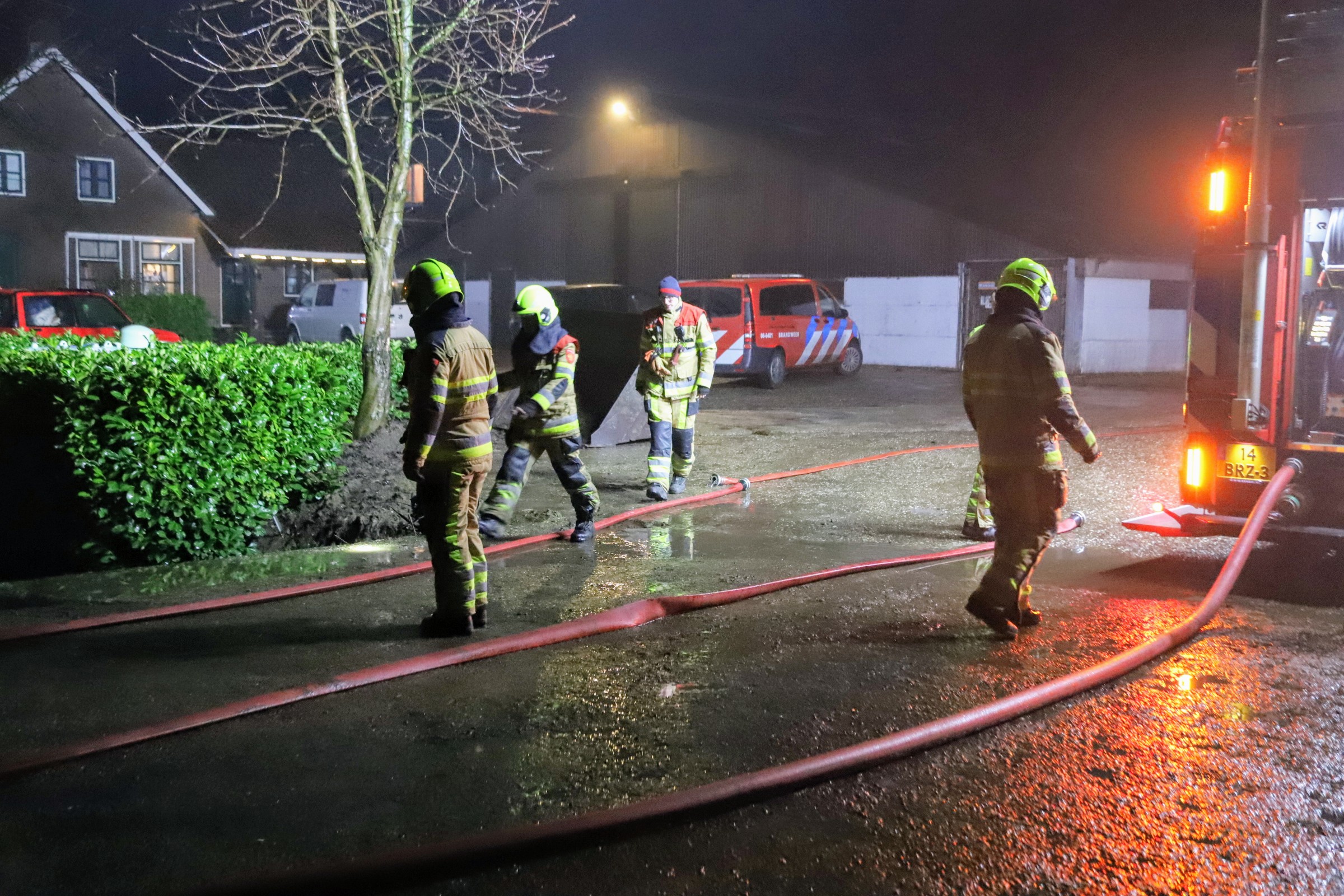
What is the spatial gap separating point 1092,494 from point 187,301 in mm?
23216

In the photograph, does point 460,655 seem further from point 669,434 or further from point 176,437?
point 669,434

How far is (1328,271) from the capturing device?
6.32m

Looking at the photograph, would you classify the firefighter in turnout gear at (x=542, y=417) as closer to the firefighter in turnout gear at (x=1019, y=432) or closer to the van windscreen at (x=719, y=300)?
the firefighter in turnout gear at (x=1019, y=432)

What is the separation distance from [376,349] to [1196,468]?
21.4 ft

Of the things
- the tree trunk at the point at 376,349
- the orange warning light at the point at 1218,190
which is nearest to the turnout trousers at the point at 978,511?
the orange warning light at the point at 1218,190

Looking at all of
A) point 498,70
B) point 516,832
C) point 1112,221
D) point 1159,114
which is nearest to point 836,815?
point 516,832

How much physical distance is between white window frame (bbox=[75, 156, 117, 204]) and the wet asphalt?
87.8ft

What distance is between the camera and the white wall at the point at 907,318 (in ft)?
81.7

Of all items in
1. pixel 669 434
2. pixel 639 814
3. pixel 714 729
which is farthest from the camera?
pixel 669 434

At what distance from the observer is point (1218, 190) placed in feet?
20.3

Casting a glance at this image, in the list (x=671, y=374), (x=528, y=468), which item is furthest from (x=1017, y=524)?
(x=671, y=374)

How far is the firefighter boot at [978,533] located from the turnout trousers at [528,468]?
246cm

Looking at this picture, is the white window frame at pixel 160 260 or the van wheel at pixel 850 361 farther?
the white window frame at pixel 160 260

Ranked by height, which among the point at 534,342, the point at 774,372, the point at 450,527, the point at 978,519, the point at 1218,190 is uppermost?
the point at 1218,190
